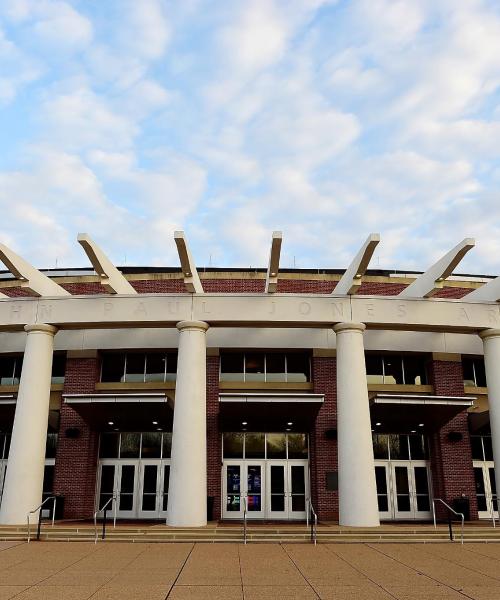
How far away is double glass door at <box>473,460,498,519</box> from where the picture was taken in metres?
19.9

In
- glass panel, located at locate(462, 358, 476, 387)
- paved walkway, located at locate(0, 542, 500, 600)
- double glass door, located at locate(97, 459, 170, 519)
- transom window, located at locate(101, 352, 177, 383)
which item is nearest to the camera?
paved walkway, located at locate(0, 542, 500, 600)

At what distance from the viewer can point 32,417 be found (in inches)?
653

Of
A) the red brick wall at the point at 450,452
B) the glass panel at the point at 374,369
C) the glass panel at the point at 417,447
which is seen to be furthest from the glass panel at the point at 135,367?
the red brick wall at the point at 450,452

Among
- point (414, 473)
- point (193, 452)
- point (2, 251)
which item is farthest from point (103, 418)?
point (414, 473)

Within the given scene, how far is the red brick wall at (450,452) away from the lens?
63.6 ft

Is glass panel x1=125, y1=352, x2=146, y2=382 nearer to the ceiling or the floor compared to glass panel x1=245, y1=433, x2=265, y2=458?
nearer to the ceiling

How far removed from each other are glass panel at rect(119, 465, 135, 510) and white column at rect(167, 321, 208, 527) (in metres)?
Answer: 4.95

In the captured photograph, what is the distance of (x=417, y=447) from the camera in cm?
2075

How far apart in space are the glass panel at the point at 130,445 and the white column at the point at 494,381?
12.0m

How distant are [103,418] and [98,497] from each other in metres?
3.27

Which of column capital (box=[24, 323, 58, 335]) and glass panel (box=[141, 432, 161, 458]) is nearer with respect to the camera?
column capital (box=[24, 323, 58, 335])

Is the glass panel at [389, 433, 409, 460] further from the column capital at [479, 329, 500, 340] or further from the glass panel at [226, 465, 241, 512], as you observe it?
the glass panel at [226, 465, 241, 512]

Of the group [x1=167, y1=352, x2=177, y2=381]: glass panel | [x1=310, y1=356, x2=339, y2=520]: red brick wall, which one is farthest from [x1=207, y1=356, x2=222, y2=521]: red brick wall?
[x1=310, y1=356, x2=339, y2=520]: red brick wall

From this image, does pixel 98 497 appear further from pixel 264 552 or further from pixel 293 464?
pixel 264 552
